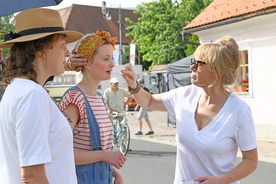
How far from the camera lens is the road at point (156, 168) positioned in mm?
8289

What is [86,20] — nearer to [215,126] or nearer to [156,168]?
[156,168]

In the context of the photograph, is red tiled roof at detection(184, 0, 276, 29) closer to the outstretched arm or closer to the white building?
the white building

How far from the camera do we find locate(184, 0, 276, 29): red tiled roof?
1463 cm

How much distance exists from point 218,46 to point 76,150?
108 cm

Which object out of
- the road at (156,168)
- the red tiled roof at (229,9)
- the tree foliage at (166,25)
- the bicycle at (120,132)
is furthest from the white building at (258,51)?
the tree foliage at (166,25)

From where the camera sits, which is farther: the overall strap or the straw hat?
the overall strap

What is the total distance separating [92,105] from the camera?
2.91 metres

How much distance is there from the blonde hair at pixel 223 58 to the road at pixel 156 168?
5301 millimetres

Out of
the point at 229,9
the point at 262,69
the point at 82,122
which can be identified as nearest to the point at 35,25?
the point at 82,122

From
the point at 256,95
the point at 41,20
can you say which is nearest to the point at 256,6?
the point at 256,95

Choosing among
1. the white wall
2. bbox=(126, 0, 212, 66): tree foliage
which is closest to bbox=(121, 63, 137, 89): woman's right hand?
the white wall

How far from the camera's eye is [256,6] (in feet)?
48.9

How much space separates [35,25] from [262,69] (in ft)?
43.4

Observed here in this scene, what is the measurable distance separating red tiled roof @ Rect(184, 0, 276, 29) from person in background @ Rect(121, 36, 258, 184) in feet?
37.3
